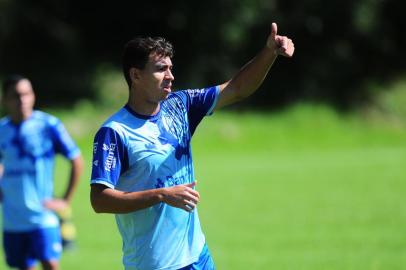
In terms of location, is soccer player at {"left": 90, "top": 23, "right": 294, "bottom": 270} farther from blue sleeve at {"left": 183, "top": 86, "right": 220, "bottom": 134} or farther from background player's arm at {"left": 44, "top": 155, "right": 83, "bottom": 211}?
background player's arm at {"left": 44, "top": 155, "right": 83, "bottom": 211}

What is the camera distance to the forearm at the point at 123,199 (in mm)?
4969

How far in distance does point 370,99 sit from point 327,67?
2.33m

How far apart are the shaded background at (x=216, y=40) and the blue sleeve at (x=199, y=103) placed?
28.3 metres

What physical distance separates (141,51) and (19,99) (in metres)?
3.36

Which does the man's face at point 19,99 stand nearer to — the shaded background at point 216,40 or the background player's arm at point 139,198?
the background player's arm at point 139,198

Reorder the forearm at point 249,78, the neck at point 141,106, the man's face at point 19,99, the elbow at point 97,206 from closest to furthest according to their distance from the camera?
1. the elbow at point 97,206
2. the neck at point 141,106
3. the forearm at point 249,78
4. the man's face at point 19,99

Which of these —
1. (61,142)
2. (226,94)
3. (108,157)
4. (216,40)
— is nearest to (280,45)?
(226,94)

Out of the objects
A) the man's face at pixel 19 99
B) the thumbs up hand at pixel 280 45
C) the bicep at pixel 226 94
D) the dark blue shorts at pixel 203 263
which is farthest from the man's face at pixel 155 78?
the man's face at pixel 19 99

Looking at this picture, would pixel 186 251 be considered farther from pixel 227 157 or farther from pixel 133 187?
pixel 227 157

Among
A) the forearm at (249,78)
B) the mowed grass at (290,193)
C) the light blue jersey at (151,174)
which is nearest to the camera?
the light blue jersey at (151,174)

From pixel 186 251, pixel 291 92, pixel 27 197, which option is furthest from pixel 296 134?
pixel 186 251

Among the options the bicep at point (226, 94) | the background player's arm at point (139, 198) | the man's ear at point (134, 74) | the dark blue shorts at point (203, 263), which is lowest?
the dark blue shorts at point (203, 263)

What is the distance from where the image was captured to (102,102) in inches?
1302

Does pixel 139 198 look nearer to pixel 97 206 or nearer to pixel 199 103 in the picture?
pixel 97 206
